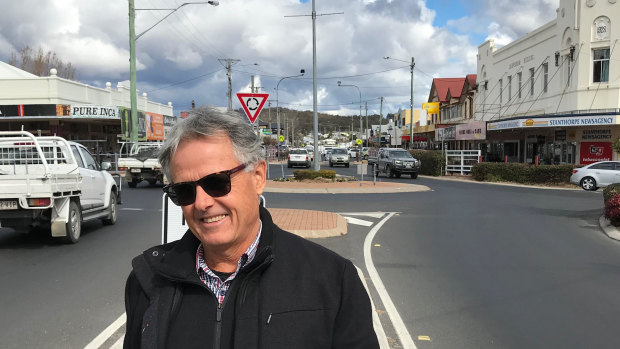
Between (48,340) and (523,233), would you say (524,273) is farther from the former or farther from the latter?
(48,340)

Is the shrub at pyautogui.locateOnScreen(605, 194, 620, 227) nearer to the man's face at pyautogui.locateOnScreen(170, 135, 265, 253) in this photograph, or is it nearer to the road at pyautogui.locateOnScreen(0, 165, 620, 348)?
the road at pyautogui.locateOnScreen(0, 165, 620, 348)

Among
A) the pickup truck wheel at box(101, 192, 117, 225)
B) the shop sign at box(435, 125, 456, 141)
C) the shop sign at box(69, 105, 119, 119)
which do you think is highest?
the shop sign at box(69, 105, 119, 119)

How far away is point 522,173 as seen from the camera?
2722 centimetres

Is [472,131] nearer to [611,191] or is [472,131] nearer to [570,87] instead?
[570,87]

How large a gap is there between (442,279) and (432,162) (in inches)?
1123

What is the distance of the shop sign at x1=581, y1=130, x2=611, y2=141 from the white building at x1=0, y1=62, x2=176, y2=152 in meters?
26.2

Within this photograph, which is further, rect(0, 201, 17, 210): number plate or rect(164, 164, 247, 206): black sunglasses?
rect(0, 201, 17, 210): number plate

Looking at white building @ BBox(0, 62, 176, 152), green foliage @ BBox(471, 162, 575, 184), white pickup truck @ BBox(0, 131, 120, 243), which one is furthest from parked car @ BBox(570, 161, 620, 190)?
white building @ BBox(0, 62, 176, 152)

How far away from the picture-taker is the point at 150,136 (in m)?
42.9

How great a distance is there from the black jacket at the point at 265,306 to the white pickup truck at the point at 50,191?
7392 mm

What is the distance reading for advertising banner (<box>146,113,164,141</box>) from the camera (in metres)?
42.5

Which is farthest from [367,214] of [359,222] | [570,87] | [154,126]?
[154,126]

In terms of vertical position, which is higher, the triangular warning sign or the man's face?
the triangular warning sign

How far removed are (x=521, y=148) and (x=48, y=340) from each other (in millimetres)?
36503
